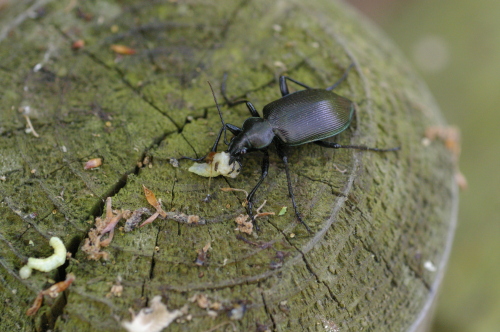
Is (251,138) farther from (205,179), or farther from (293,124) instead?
(205,179)

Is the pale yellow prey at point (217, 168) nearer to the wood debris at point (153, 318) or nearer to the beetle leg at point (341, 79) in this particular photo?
the wood debris at point (153, 318)

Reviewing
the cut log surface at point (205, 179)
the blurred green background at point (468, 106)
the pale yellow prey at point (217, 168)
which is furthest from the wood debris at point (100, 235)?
the blurred green background at point (468, 106)

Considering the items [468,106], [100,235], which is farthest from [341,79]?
[468,106]

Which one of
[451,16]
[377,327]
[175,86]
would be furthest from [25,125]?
[451,16]

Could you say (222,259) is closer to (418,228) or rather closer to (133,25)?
(418,228)

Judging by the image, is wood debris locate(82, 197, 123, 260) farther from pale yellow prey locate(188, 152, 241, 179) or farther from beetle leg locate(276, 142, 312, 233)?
beetle leg locate(276, 142, 312, 233)

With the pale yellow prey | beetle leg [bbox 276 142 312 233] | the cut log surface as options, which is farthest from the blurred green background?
the pale yellow prey
